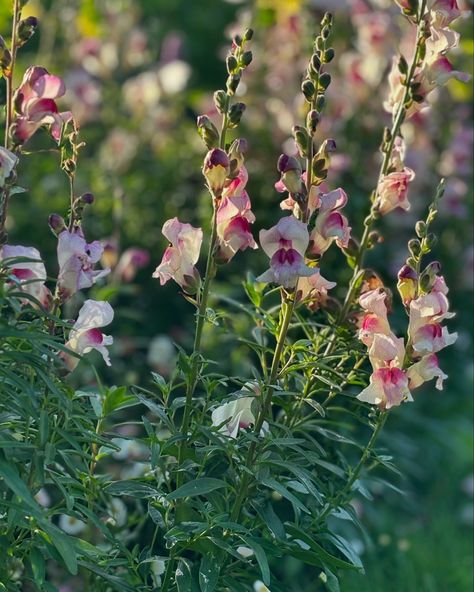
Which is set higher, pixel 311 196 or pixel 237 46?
pixel 237 46

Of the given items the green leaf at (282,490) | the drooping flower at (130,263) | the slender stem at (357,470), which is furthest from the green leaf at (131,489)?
the drooping flower at (130,263)

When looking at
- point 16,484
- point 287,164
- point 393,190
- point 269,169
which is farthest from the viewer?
point 269,169

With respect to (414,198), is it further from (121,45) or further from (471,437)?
(121,45)

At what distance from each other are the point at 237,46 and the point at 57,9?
12.6ft

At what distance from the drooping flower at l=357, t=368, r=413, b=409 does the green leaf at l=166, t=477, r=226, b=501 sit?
0.31 meters

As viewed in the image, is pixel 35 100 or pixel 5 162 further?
pixel 35 100

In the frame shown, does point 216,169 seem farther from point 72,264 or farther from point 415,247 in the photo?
point 415,247

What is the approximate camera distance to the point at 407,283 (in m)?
2.18

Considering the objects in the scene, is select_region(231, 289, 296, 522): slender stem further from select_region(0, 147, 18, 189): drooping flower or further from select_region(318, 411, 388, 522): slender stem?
select_region(0, 147, 18, 189): drooping flower

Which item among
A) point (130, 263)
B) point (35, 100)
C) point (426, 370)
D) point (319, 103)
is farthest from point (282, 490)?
point (130, 263)

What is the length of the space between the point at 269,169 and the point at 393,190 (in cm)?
286

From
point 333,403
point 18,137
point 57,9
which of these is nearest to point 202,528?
point 18,137

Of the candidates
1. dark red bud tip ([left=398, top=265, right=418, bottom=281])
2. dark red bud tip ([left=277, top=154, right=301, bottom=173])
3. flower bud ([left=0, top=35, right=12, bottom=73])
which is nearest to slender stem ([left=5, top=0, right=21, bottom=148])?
flower bud ([left=0, top=35, right=12, bottom=73])

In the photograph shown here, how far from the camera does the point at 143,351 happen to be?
5.11 metres
